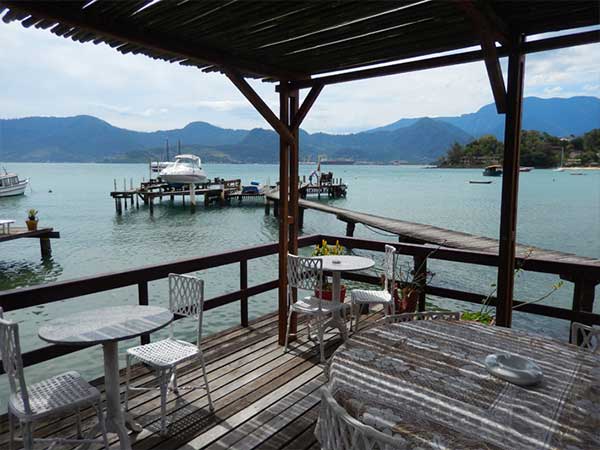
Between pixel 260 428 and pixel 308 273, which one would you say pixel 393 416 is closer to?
pixel 260 428

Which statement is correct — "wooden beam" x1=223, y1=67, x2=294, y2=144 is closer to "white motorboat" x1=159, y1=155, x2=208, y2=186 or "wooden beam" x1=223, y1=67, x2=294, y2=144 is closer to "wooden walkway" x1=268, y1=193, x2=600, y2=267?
"wooden walkway" x1=268, y1=193, x2=600, y2=267

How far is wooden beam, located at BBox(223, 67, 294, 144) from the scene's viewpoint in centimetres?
298

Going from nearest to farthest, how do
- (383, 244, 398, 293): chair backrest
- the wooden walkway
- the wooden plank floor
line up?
the wooden plank floor < (383, 244, 398, 293): chair backrest < the wooden walkway

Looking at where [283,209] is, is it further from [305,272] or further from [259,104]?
[259,104]

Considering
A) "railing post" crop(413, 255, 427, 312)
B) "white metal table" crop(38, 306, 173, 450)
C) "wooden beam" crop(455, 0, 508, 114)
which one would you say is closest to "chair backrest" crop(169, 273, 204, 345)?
"white metal table" crop(38, 306, 173, 450)

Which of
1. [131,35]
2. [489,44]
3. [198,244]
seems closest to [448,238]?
[489,44]

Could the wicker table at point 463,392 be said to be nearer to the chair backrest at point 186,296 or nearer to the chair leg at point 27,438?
the chair backrest at point 186,296

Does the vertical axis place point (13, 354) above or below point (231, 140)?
below

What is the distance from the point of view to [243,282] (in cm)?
389

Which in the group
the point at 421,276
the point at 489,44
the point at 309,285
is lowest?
the point at 421,276

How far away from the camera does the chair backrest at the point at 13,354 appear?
1653 mm

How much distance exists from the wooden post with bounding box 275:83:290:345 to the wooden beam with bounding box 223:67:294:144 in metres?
0.04

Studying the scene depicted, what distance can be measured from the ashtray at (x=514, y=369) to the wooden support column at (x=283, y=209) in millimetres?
2110

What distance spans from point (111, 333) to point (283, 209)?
5.95 ft
